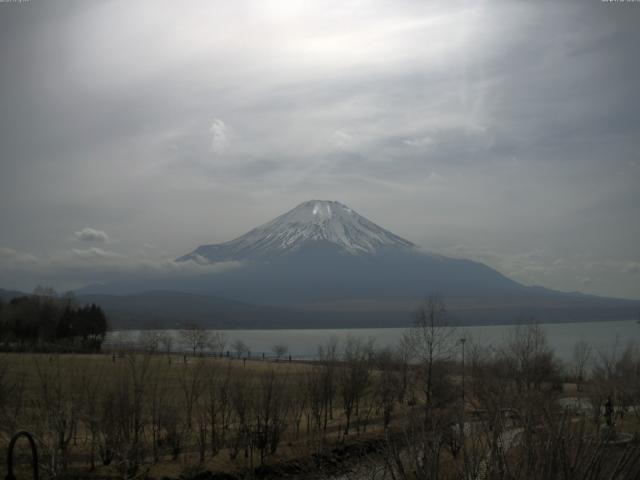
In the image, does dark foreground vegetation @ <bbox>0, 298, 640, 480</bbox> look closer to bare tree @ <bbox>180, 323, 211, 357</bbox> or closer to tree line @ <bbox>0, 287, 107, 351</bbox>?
tree line @ <bbox>0, 287, 107, 351</bbox>

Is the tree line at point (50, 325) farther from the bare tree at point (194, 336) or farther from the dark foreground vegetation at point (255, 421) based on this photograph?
the dark foreground vegetation at point (255, 421)

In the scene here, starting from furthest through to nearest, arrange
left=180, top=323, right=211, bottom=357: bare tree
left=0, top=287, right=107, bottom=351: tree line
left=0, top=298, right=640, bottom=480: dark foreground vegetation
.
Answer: left=180, top=323, right=211, bottom=357: bare tree, left=0, top=287, right=107, bottom=351: tree line, left=0, top=298, right=640, bottom=480: dark foreground vegetation

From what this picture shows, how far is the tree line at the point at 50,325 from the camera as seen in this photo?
7694cm

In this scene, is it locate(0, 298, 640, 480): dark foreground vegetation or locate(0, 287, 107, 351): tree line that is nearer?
locate(0, 298, 640, 480): dark foreground vegetation

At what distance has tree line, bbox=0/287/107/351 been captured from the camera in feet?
252

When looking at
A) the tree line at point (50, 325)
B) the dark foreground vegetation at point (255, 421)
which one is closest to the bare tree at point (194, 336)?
the tree line at point (50, 325)

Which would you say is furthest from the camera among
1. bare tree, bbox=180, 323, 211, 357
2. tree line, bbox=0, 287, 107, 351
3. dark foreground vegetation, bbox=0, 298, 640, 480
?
bare tree, bbox=180, 323, 211, 357

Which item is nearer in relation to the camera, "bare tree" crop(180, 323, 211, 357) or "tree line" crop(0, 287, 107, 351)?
"tree line" crop(0, 287, 107, 351)

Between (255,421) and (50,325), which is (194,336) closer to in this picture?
(50,325)

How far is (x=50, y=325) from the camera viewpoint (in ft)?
280

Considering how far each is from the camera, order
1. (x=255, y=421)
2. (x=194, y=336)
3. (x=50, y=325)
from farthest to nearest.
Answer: (x=194, y=336), (x=50, y=325), (x=255, y=421)

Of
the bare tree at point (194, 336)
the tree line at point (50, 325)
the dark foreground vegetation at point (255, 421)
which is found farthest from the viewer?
the bare tree at point (194, 336)

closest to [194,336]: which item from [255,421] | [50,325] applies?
[50,325]

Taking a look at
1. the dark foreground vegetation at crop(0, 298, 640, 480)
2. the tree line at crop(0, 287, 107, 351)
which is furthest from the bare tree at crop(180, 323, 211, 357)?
the dark foreground vegetation at crop(0, 298, 640, 480)
